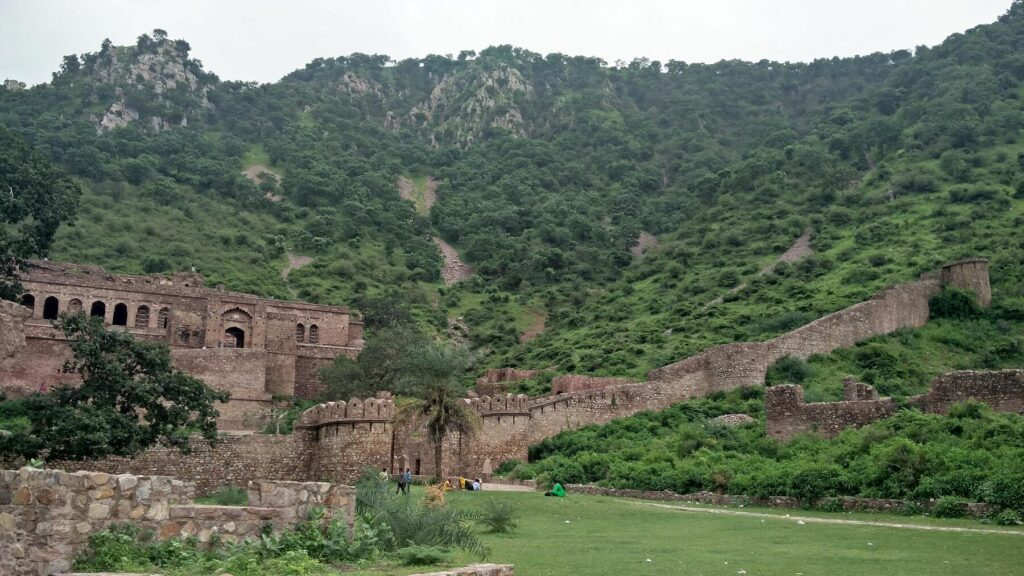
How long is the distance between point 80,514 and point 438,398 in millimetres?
18536

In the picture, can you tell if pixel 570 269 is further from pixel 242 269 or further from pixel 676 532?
pixel 676 532

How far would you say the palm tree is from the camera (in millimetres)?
27047

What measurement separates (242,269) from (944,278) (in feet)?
167

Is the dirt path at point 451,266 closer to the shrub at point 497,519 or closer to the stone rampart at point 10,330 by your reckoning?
the stone rampart at point 10,330

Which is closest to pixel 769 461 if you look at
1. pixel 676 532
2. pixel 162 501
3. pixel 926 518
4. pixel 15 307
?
pixel 926 518

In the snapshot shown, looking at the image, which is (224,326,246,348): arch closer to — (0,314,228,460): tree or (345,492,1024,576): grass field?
(0,314,228,460): tree

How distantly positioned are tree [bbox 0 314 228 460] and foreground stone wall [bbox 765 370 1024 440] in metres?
15.5

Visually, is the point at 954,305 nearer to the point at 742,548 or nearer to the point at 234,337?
the point at 742,548

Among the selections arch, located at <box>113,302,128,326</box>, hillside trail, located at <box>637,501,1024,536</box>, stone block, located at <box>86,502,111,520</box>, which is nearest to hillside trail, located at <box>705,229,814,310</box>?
arch, located at <box>113,302,128,326</box>

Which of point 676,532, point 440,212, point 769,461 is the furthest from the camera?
point 440,212

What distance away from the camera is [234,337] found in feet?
Result: 168

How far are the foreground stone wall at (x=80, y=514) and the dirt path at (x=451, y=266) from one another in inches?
2820

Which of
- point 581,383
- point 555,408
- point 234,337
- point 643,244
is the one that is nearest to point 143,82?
point 643,244

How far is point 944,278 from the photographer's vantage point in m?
40.4
